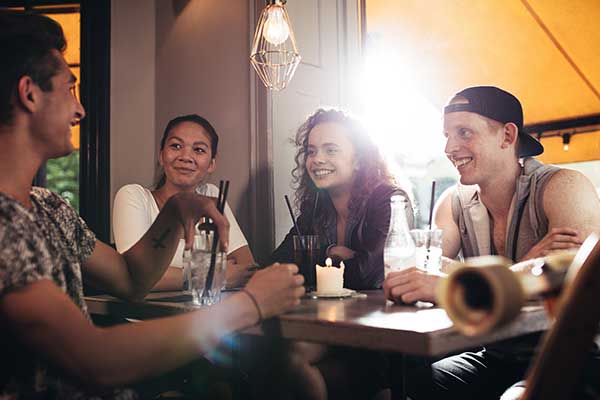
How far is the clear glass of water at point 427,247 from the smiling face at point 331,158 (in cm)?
108

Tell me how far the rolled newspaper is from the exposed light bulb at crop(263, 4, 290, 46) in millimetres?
2088

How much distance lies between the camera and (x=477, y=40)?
602 cm

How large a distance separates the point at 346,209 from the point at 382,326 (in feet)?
5.27

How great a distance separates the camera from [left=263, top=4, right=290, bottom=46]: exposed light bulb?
8.14ft

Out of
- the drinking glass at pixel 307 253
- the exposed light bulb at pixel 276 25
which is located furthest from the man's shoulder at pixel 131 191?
the drinking glass at pixel 307 253

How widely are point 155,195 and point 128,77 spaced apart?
0.98m

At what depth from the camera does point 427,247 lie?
68.7 inches

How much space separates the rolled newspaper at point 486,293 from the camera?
1.61 feet

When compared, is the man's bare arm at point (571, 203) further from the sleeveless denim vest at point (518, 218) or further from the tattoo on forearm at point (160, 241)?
the tattoo on forearm at point (160, 241)

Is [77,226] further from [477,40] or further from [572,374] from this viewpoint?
[477,40]

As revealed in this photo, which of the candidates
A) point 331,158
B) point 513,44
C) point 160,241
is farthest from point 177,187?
point 513,44

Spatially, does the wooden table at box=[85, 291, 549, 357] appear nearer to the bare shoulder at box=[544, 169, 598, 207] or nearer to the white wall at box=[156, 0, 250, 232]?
the bare shoulder at box=[544, 169, 598, 207]

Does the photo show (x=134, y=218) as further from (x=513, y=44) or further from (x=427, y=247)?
(x=513, y=44)

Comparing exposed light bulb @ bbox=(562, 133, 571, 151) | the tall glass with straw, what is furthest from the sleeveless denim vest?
exposed light bulb @ bbox=(562, 133, 571, 151)
